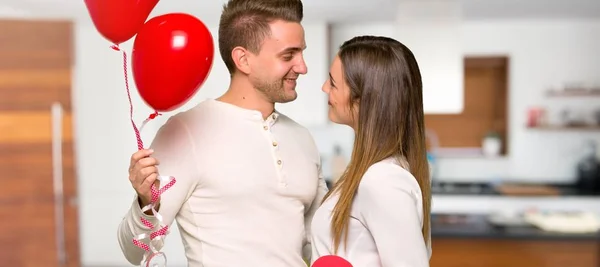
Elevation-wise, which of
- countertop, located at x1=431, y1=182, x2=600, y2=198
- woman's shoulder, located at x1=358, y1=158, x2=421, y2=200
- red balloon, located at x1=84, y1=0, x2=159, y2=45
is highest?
red balloon, located at x1=84, y1=0, x2=159, y2=45

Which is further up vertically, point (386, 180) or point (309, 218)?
point (386, 180)

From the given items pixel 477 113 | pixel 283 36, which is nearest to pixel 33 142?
pixel 283 36

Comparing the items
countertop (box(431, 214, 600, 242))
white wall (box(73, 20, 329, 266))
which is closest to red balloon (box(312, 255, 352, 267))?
countertop (box(431, 214, 600, 242))

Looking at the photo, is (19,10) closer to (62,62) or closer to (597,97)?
(62,62)

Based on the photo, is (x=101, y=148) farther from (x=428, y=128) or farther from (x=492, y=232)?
(x=492, y=232)

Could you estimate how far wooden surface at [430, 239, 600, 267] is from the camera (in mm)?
3982

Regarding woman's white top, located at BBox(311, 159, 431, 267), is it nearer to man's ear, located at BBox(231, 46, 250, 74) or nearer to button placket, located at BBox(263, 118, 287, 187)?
button placket, located at BBox(263, 118, 287, 187)

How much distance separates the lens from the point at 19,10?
5.29 metres

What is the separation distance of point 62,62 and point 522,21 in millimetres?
3966

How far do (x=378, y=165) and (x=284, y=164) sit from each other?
1.11 ft

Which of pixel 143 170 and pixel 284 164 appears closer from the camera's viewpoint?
pixel 143 170

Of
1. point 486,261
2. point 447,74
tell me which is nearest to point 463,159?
→ point 486,261

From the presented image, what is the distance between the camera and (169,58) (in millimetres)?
1476

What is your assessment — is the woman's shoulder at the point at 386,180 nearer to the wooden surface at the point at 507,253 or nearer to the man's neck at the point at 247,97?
the man's neck at the point at 247,97
